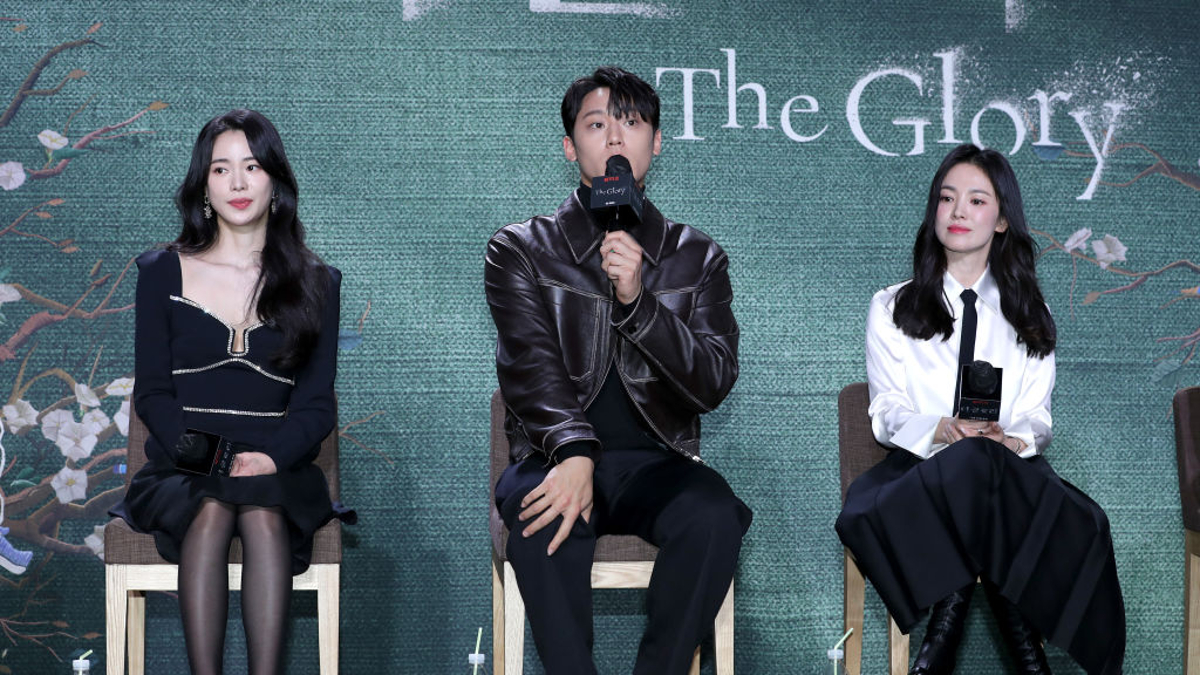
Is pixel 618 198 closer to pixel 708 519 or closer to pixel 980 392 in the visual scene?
pixel 708 519

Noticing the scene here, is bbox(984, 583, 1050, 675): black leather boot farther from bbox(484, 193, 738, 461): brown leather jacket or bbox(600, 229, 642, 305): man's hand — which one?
bbox(600, 229, 642, 305): man's hand

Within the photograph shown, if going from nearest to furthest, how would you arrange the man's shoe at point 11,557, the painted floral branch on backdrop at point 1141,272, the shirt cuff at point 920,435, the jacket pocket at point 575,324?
the jacket pocket at point 575,324 → the shirt cuff at point 920,435 → the man's shoe at point 11,557 → the painted floral branch on backdrop at point 1141,272

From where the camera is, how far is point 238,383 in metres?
2.51

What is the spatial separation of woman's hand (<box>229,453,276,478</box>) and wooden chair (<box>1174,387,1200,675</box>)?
2120 mm

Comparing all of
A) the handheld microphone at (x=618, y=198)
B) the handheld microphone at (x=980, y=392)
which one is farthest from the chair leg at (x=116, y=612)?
the handheld microphone at (x=980, y=392)

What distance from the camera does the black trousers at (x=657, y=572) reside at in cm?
208

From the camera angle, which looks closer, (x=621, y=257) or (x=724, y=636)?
(x=621, y=257)

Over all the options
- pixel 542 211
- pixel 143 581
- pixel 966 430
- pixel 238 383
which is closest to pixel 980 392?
pixel 966 430

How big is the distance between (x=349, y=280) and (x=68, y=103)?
2.87 ft

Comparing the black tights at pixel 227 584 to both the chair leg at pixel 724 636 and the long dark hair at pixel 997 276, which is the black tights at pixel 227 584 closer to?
the chair leg at pixel 724 636

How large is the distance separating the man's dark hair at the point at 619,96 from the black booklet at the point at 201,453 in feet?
3.34

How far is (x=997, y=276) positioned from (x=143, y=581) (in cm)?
208

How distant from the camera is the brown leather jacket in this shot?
2322mm

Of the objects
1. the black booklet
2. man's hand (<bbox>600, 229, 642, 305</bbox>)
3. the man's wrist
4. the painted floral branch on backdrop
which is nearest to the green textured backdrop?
the painted floral branch on backdrop
